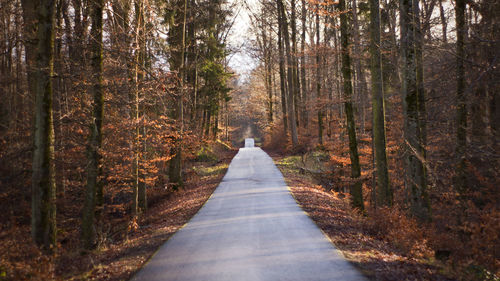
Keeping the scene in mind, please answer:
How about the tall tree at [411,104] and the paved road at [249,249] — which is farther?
the tall tree at [411,104]

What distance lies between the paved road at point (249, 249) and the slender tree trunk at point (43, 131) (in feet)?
8.46

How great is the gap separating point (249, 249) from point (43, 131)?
5.01 meters

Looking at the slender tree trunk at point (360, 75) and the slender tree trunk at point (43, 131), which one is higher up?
the slender tree trunk at point (360, 75)

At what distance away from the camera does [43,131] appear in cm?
677

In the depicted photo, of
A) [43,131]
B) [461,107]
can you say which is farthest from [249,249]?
[461,107]

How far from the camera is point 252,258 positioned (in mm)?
6246

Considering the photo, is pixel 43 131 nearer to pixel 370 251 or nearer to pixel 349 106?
pixel 370 251

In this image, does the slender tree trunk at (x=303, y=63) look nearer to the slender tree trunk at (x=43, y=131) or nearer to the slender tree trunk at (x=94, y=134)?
the slender tree trunk at (x=94, y=134)

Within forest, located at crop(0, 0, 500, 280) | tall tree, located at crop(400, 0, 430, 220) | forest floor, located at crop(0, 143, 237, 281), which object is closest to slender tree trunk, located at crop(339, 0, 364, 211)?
forest, located at crop(0, 0, 500, 280)

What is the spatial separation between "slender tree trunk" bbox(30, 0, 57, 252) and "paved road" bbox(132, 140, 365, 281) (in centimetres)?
258

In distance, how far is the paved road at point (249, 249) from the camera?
5574mm

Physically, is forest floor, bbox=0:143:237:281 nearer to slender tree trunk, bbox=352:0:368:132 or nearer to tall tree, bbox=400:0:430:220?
tall tree, bbox=400:0:430:220

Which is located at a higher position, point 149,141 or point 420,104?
point 420,104

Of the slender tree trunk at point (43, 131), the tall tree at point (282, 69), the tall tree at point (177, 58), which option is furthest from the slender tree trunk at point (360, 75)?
the slender tree trunk at point (43, 131)
